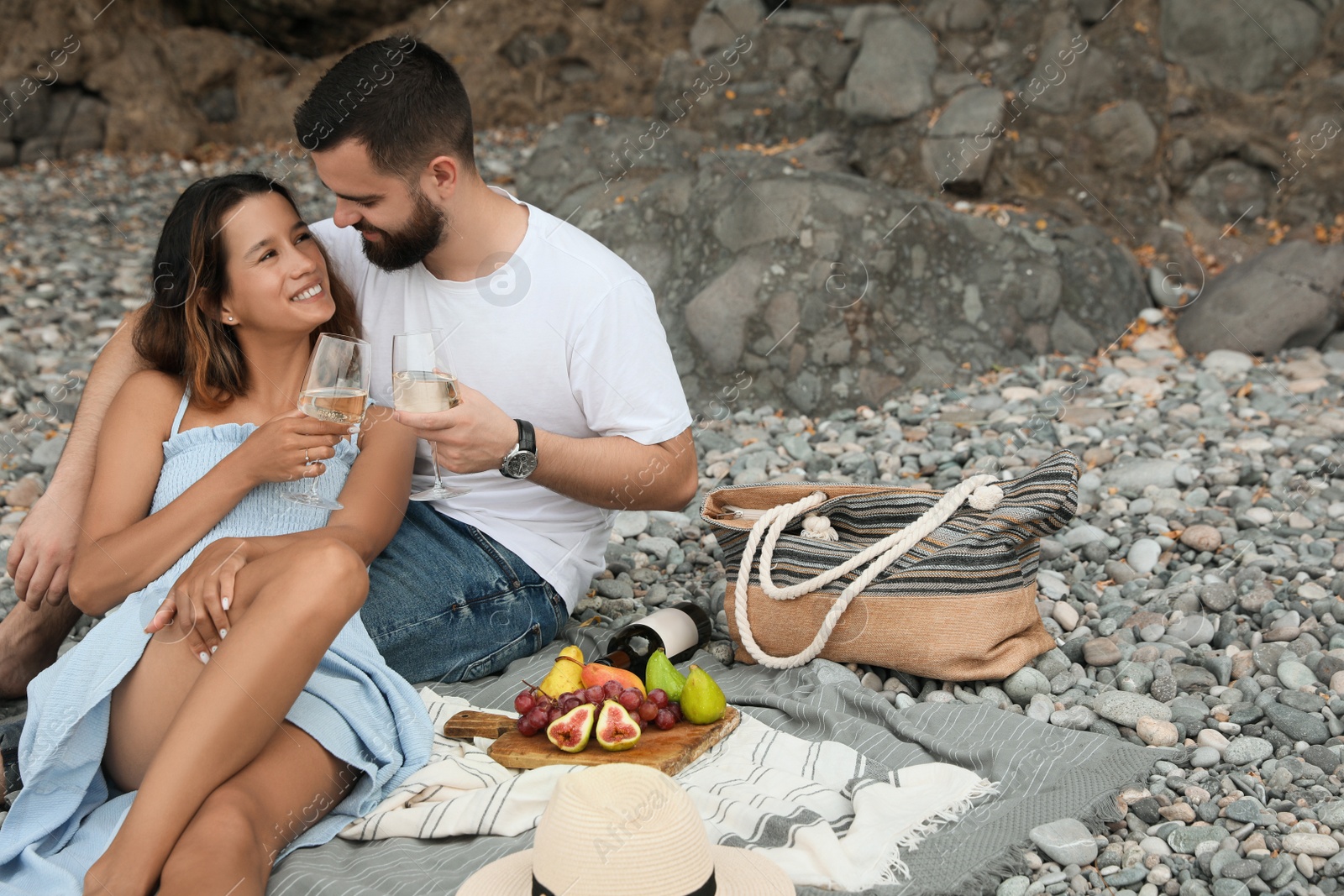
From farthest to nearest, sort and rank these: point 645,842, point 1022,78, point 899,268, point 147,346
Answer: point 1022,78, point 899,268, point 147,346, point 645,842

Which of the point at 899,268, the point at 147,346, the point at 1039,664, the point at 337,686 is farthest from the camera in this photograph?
the point at 899,268

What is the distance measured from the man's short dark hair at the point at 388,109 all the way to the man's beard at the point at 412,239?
0.10 m

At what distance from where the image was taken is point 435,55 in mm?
3395

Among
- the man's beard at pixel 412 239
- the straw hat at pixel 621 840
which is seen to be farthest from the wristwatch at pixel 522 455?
Answer: the straw hat at pixel 621 840

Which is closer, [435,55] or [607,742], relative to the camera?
[607,742]

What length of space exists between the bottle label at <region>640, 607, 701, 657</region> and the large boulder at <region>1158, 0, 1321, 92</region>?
664 centimetres

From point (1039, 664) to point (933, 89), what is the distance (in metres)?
5.85

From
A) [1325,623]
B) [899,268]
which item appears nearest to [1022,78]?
[899,268]

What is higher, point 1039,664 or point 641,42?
point 641,42

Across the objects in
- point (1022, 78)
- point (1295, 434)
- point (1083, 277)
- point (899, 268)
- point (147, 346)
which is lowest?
point (1295, 434)

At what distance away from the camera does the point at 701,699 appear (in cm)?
307

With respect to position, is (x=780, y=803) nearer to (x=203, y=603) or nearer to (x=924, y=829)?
(x=924, y=829)

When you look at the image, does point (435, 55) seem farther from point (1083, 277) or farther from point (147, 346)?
point (1083, 277)

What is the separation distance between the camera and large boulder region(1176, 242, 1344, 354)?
684cm
